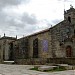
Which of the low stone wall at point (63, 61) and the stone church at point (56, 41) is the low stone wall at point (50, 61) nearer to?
the low stone wall at point (63, 61)

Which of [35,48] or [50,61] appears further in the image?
[35,48]

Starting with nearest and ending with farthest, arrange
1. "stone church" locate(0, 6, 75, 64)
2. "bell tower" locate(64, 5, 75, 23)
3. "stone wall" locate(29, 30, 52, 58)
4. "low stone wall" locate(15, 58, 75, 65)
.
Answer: "low stone wall" locate(15, 58, 75, 65)
"stone church" locate(0, 6, 75, 64)
"stone wall" locate(29, 30, 52, 58)
"bell tower" locate(64, 5, 75, 23)

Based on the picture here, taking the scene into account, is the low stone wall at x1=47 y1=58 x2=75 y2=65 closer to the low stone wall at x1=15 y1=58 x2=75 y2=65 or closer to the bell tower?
the low stone wall at x1=15 y1=58 x2=75 y2=65

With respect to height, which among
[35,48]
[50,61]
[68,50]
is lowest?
[50,61]

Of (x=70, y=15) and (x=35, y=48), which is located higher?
(x=70, y=15)

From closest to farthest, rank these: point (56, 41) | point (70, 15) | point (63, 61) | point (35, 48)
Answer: point (63, 61)
point (56, 41)
point (70, 15)
point (35, 48)

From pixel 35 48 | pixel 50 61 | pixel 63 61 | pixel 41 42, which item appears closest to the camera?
pixel 63 61

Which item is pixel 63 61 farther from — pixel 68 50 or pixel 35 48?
pixel 35 48

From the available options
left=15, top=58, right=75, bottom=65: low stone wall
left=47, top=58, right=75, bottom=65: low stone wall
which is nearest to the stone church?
left=15, top=58, right=75, bottom=65: low stone wall

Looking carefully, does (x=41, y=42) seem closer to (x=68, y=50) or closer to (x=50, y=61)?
(x=68, y=50)

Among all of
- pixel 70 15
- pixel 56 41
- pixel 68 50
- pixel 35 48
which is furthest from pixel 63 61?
pixel 70 15

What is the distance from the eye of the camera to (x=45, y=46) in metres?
31.5

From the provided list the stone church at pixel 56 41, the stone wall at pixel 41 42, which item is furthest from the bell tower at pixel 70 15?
the stone wall at pixel 41 42

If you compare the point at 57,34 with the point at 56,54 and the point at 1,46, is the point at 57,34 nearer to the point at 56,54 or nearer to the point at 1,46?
the point at 56,54
